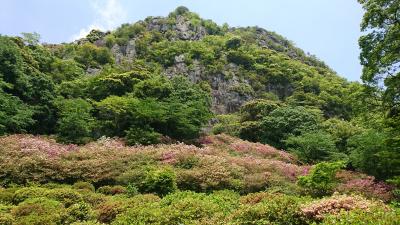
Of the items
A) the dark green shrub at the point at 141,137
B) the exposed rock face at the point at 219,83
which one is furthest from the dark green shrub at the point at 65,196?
the exposed rock face at the point at 219,83

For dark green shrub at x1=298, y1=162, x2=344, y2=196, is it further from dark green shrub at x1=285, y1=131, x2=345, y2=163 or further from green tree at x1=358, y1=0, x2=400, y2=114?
dark green shrub at x1=285, y1=131, x2=345, y2=163

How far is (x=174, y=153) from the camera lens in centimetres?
2022

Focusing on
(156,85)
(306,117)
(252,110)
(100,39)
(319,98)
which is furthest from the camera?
(100,39)

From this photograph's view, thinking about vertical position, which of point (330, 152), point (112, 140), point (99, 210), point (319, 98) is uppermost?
point (319, 98)

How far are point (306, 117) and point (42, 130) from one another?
18.3 metres

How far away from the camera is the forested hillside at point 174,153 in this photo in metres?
10.9

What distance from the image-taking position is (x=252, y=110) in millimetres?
34938

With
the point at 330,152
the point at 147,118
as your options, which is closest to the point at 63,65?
the point at 147,118

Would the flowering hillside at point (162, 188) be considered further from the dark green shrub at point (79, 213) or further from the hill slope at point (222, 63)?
the hill slope at point (222, 63)

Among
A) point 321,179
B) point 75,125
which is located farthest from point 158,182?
point 75,125

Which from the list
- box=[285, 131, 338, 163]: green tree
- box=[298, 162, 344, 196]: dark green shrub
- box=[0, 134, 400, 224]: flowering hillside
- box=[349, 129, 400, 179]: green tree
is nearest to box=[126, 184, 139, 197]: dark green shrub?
box=[0, 134, 400, 224]: flowering hillside

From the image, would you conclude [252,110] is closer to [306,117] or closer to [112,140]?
[306,117]

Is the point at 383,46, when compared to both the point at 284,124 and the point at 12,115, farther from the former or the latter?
the point at 12,115

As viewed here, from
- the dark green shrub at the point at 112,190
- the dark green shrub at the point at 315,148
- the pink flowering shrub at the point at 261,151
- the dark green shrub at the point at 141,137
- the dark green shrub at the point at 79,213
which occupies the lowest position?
the dark green shrub at the point at 79,213
